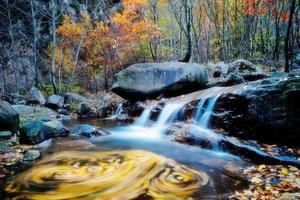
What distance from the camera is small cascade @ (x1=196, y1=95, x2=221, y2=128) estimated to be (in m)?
10.8

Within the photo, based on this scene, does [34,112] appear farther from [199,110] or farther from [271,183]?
[271,183]

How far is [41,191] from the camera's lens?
6.02 metres

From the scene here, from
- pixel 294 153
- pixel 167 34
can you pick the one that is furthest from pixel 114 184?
pixel 167 34

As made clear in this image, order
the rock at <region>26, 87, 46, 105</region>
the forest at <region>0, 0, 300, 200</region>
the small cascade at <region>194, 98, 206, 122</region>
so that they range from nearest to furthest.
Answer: the forest at <region>0, 0, 300, 200</region> < the small cascade at <region>194, 98, 206, 122</region> < the rock at <region>26, 87, 46, 105</region>

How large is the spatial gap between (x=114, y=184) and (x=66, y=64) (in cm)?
2090

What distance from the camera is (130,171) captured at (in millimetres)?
7156

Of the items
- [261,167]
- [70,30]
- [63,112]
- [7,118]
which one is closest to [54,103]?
[63,112]

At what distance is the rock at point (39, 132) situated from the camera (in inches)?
388

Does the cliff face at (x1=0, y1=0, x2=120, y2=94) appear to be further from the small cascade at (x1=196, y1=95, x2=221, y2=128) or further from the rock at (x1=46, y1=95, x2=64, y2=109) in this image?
the small cascade at (x1=196, y1=95, x2=221, y2=128)

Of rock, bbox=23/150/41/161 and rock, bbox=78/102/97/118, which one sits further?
rock, bbox=78/102/97/118

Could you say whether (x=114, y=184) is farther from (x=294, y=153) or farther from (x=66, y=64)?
(x=66, y=64)

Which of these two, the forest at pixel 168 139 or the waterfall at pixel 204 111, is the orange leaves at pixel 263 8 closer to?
the forest at pixel 168 139

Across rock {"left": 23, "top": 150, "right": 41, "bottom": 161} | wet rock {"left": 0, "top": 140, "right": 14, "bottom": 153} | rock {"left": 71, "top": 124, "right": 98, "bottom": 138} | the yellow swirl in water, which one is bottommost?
the yellow swirl in water

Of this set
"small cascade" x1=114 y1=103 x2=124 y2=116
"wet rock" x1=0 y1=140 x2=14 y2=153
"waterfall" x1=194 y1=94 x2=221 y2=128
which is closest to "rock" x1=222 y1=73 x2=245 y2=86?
"waterfall" x1=194 y1=94 x2=221 y2=128
